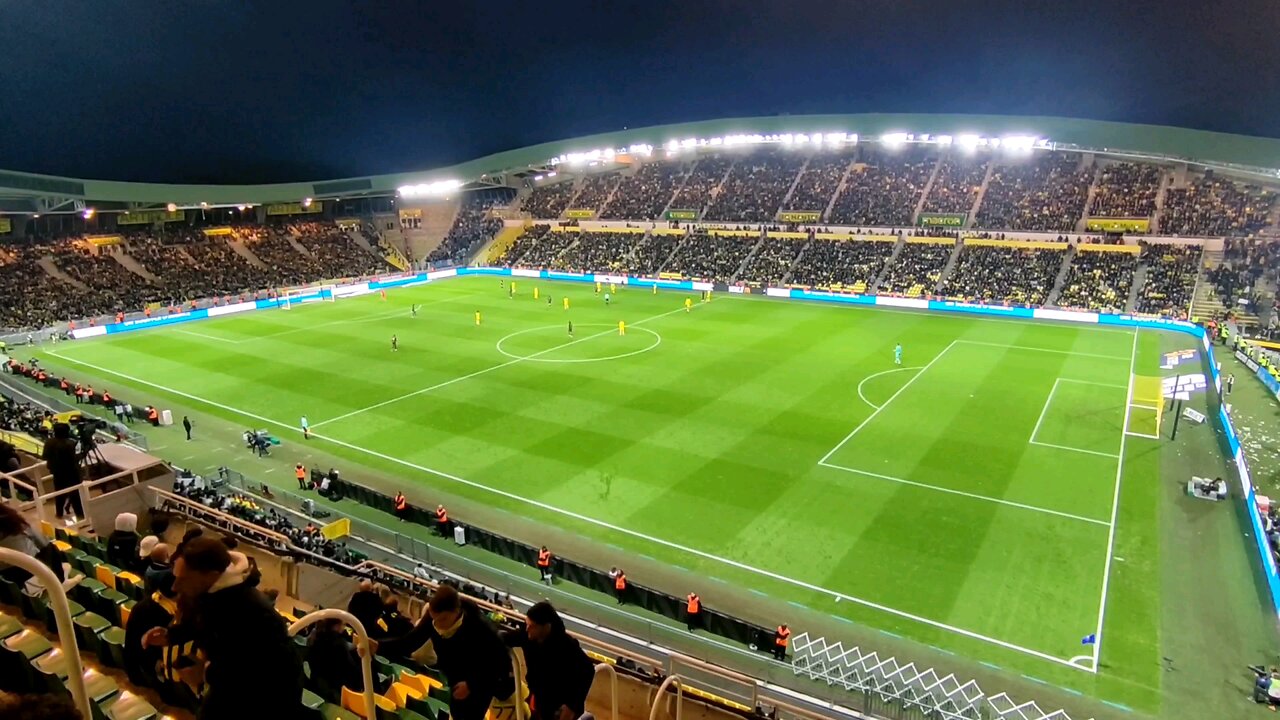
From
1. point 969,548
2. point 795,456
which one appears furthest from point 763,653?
point 795,456

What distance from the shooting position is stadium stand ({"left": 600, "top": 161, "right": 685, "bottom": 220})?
246 ft

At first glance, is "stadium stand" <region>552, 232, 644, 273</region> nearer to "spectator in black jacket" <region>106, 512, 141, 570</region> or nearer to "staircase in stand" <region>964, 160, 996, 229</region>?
"staircase in stand" <region>964, 160, 996, 229</region>

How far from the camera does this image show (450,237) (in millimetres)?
81812

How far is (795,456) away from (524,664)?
1923cm

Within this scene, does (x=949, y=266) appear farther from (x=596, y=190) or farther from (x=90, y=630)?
(x=90, y=630)

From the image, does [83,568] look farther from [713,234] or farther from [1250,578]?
[713,234]

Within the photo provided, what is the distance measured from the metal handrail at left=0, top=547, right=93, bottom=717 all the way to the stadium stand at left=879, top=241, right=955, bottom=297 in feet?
171

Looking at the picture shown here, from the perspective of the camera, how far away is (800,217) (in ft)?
216

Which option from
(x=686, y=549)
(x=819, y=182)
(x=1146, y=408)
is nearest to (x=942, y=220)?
(x=819, y=182)

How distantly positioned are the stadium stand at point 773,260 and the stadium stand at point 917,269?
8.00m

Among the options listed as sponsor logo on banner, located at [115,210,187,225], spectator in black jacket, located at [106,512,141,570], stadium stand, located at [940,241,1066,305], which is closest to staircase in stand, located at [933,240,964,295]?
stadium stand, located at [940,241,1066,305]

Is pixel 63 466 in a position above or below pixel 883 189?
below

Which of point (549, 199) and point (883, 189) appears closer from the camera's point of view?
point (883, 189)

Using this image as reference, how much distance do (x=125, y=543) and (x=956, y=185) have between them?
66.1 meters
